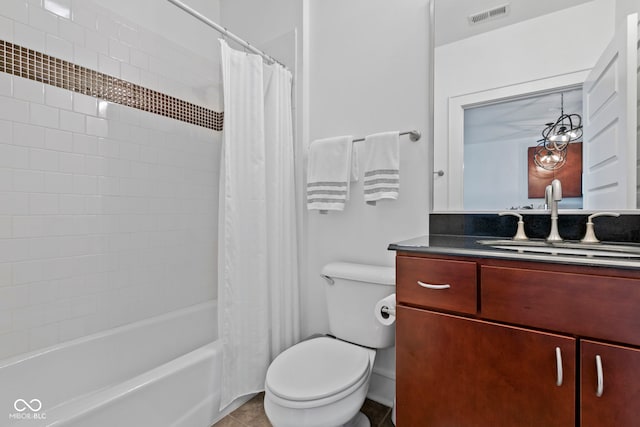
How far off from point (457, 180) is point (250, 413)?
156cm

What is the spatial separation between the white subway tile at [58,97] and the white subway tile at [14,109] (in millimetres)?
88

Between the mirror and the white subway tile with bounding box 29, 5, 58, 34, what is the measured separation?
182 cm

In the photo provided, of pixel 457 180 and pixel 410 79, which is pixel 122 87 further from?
pixel 457 180

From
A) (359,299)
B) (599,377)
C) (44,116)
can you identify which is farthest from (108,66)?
Answer: (599,377)

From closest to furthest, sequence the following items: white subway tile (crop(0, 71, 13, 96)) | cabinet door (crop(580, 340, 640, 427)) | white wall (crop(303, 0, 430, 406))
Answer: cabinet door (crop(580, 340, 640, 427)) < white subway tile (crop(0, 71, 13, 96)) < white wall (crop(303, 0, 430, 406))

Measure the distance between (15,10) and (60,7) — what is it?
7.2 inches

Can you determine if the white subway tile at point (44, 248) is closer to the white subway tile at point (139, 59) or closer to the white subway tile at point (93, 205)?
the white subway tile at point (93, 205)

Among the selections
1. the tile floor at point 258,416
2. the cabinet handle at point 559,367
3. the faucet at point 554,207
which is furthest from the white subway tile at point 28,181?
the faucet at point 554,207

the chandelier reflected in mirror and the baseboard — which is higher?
the chandelier reflected in mirror

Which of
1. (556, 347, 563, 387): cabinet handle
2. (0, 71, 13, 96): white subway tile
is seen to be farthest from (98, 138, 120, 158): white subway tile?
(556, 347, 563, 387): cabinet handle

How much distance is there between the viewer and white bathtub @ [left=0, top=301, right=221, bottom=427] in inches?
40.8

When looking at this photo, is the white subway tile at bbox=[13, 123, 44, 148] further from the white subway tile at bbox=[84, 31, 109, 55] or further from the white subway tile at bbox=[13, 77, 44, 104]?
the white subway tile at bbox=[84, 31, 109, 55]

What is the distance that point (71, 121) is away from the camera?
1436 mm

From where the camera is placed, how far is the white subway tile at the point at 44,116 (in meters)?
1.33
